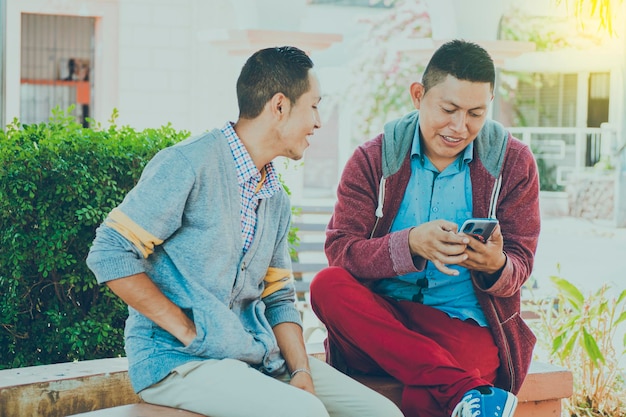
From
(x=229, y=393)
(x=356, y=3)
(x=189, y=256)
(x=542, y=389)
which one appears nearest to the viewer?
(x=229, y=393)

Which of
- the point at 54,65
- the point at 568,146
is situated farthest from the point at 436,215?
the point at 568,146

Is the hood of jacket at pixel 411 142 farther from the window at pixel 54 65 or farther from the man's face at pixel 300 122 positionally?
the window at pixel 54 65

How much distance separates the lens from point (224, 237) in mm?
Answer: 2588

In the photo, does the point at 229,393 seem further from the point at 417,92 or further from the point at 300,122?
the point at 417,92

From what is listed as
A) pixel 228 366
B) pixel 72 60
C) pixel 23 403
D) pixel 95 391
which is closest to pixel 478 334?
pixel 228 366

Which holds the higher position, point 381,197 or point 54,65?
point 54,65

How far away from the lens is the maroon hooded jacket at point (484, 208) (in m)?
3.23

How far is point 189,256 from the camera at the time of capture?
2557 millimetres

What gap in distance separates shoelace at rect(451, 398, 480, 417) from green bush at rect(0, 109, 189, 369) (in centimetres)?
148

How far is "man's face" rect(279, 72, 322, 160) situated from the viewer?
2705 millimetres

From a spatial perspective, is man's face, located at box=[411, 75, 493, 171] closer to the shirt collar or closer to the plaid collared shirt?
the plaid collared shirt

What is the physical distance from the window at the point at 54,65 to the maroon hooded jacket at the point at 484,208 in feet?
36.1

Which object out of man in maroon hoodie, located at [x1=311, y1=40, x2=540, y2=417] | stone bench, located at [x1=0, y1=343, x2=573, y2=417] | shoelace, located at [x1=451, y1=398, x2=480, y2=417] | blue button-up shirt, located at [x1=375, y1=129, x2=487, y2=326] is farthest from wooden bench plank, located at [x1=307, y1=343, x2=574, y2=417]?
shoelace, located at [x1=451, y1=398, x2=480, y2=417]

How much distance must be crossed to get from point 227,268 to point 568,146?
55.4 feet
